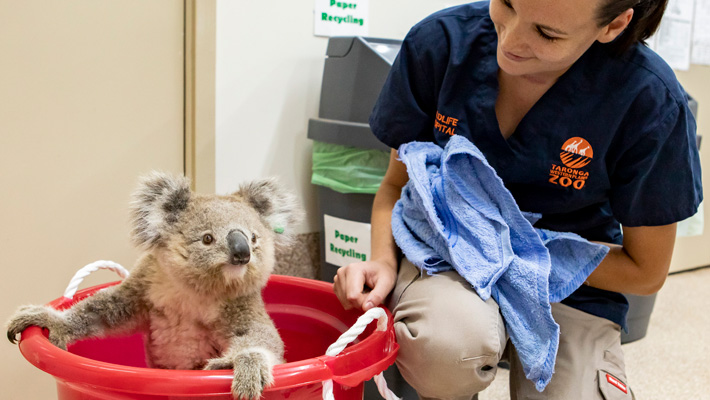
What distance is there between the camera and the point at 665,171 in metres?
0.82

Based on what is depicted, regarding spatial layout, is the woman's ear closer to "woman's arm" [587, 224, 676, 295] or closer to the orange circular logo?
the orange circular logo

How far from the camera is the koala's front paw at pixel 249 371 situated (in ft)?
1.85

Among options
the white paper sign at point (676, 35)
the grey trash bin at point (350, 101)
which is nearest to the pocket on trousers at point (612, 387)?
the grey trash bin at point (350, 101)

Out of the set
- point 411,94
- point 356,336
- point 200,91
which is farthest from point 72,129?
point 356,336

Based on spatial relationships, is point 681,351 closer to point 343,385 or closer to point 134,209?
point 343,385

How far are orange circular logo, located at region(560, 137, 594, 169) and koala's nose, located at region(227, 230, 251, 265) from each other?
1.58 ft

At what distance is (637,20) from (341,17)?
2.68 ft

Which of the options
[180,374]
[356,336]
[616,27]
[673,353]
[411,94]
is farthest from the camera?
[673,353]

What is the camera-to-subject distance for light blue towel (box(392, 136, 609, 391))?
0.78 m

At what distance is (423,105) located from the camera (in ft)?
3.19

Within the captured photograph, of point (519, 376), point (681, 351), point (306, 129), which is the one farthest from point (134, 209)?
point (681, 351)

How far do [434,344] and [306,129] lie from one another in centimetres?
86

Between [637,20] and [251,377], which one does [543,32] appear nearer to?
[637,20]

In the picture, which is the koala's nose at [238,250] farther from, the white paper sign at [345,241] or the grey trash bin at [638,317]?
the grey trash bin at [638,317]
